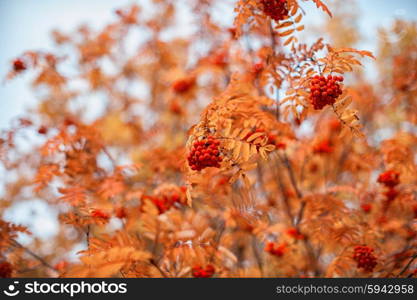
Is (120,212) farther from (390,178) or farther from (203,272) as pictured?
(390,178)

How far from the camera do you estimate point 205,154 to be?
192cm

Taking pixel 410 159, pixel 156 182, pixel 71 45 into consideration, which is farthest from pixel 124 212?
pixel 71 45

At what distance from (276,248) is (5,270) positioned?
300 cm

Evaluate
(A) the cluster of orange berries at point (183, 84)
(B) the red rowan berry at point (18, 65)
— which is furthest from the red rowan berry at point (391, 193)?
(B) the red rowan berry at point (18, 65)

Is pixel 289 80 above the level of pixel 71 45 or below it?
below

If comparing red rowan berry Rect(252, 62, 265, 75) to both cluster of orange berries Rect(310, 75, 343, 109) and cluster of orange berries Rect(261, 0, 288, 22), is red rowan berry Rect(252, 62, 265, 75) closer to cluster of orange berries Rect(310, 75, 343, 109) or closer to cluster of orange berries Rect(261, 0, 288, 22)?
cluster of orange berries Rect(261, 0, 288, 22)

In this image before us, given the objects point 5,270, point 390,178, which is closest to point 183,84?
point 390,178

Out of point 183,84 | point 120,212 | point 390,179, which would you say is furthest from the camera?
point 183,84

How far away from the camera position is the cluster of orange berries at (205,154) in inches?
75.9

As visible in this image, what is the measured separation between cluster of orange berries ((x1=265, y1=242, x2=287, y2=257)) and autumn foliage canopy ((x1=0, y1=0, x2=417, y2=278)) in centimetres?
2

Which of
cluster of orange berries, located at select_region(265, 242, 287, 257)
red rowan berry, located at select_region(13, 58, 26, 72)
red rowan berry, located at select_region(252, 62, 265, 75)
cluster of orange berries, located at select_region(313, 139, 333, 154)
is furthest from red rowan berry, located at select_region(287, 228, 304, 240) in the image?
red rowan berry, located at select_region(13, 58, 26, 72)

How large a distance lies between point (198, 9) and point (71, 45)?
298 cm

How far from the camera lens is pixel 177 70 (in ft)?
18.3

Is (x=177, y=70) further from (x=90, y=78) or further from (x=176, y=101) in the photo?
(x=90, y=78)
